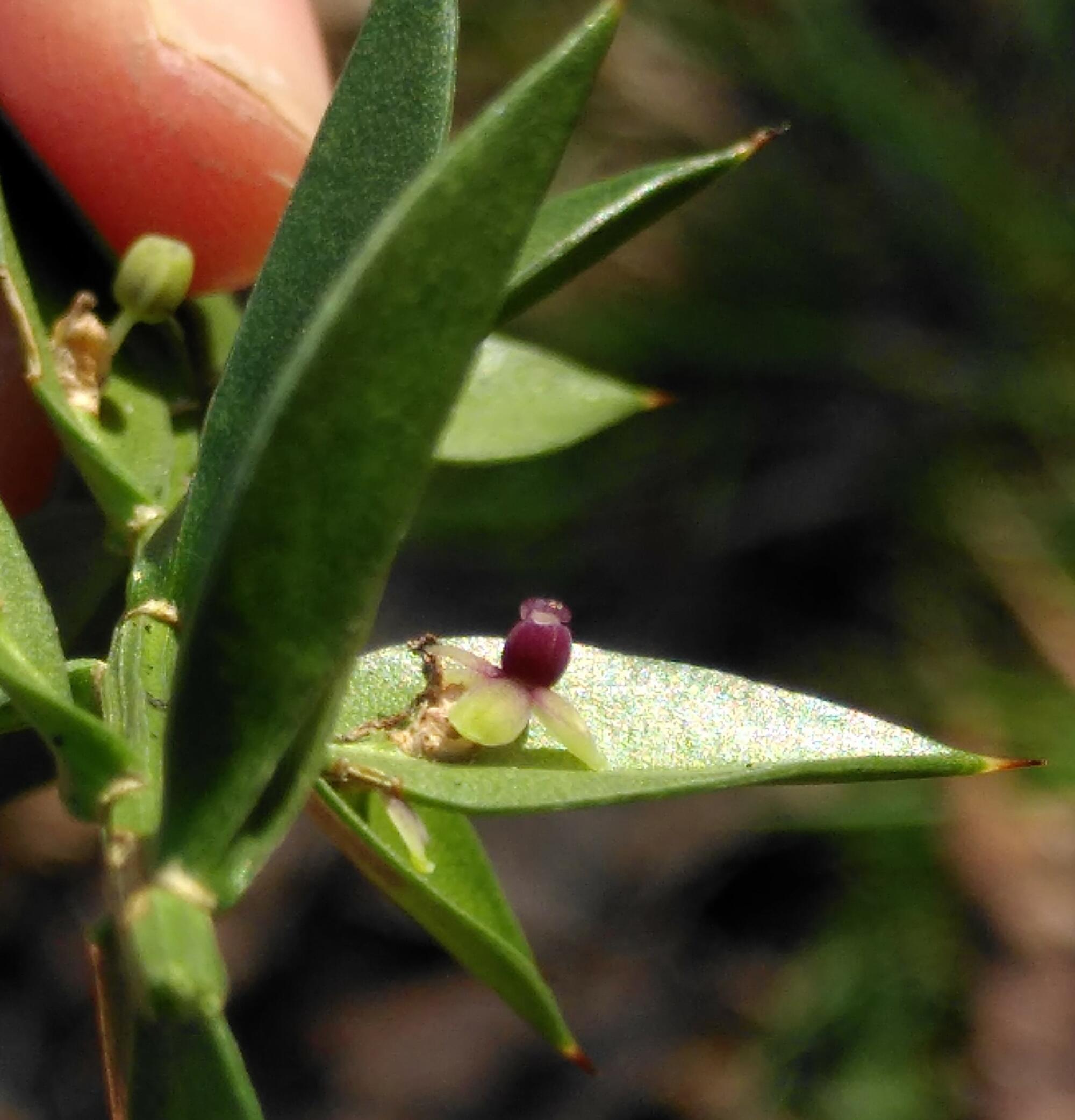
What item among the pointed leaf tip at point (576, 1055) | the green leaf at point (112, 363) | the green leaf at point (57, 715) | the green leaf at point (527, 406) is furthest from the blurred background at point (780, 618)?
the green leaf at point (57, 715)

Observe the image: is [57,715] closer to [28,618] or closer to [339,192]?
[28,618]

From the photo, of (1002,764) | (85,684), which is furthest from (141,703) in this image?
(1002,764)

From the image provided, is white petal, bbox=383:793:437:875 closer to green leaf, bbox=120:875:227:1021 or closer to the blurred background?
green leaf, bbox=120:875:227:1021

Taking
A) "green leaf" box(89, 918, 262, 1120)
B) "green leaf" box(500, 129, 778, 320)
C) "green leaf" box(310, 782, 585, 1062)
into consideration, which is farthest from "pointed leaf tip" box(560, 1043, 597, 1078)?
"green leaf" box(500, 129, 778, 320)

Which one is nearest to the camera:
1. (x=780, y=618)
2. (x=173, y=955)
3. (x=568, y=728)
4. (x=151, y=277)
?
(x=173, y=955)

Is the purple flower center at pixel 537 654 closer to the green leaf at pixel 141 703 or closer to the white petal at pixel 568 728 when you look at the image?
the white petal at pixel 568 728

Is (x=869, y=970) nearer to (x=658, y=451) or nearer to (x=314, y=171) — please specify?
(x=658, y=451)
